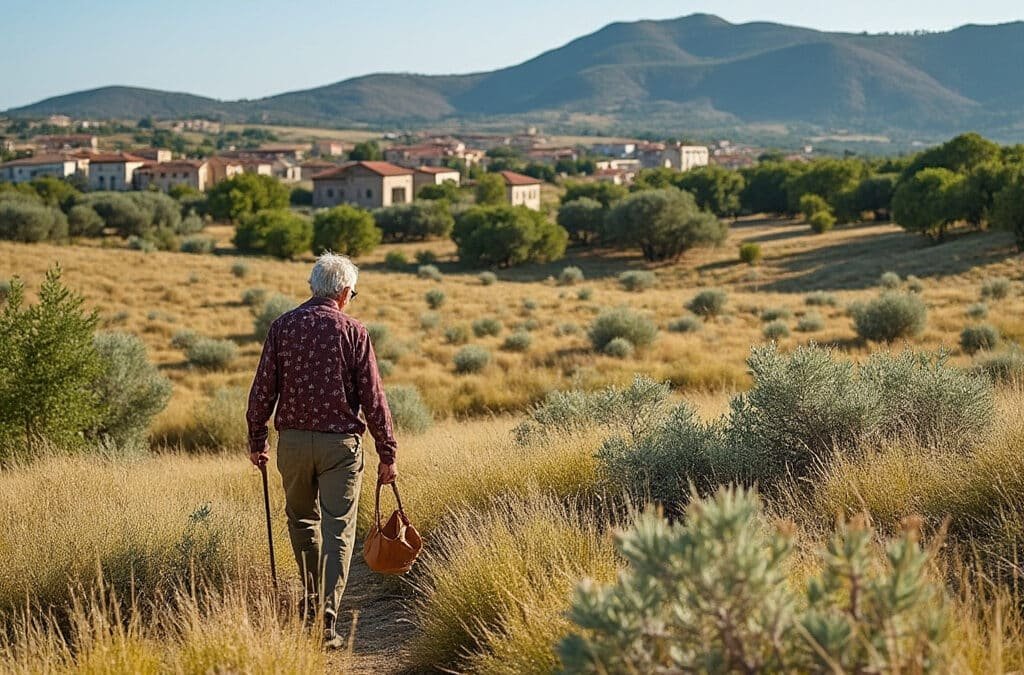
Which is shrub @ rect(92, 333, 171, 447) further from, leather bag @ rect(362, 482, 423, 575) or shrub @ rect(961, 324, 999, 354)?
shrub @ rect(961, 324, 999, 354)

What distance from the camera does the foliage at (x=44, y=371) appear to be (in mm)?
10117

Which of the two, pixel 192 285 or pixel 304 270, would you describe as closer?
pixel 192 285

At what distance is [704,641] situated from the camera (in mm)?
2398

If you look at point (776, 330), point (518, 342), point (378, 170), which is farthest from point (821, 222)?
point (378, 170)

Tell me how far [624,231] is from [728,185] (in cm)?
2557

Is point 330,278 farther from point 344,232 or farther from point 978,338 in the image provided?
point 344,232

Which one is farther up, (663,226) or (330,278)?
(330,278)

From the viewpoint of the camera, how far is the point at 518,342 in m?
23.7

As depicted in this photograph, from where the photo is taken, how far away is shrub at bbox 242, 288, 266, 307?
103ft

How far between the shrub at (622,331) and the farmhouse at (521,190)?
2811 inches

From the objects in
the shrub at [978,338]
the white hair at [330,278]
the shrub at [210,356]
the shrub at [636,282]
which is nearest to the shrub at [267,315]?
the shrub at [210,356]

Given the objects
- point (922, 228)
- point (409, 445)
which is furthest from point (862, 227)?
point (409, 445)

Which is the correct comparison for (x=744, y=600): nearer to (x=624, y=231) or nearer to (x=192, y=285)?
(x=192, y=285)

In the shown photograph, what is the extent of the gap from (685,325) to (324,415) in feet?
73.0
